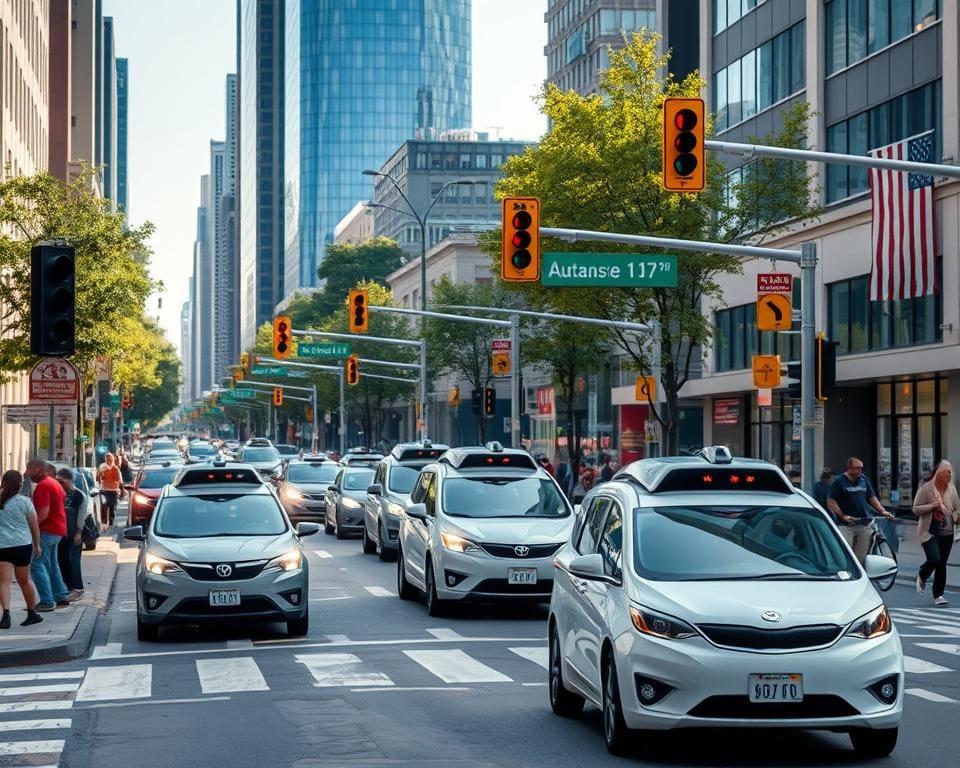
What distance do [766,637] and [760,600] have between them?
32cm

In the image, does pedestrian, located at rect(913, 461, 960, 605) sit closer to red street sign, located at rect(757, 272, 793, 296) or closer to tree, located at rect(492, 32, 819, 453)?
red street sign, located at rect(757, 272, 793, 296)

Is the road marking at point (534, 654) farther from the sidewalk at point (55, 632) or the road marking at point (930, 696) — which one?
the sidewalk at point (55, 632)

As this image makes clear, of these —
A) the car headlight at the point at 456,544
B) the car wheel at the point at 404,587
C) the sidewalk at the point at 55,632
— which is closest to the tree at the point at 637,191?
the car wheel at the point at 404,587

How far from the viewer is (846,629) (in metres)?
9.25

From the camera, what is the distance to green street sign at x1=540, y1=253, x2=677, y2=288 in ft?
98.2

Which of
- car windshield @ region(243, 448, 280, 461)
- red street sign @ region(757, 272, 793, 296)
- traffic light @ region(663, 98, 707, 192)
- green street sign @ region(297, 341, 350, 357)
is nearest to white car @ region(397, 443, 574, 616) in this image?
traffic light @ region(663, 98, 707, 192)

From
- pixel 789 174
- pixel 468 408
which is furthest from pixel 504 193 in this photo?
pixel 468 408

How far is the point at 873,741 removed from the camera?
9.54 metres

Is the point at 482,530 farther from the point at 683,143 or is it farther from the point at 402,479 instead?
the point at 402,479

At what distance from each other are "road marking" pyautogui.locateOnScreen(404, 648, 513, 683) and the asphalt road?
0.03 meters

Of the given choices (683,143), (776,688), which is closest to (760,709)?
(776,688)

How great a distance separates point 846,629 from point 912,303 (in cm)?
3279

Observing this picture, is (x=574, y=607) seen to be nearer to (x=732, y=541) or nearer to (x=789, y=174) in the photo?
(x=732, y=541)

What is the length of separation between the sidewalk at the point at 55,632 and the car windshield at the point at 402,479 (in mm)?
6466
